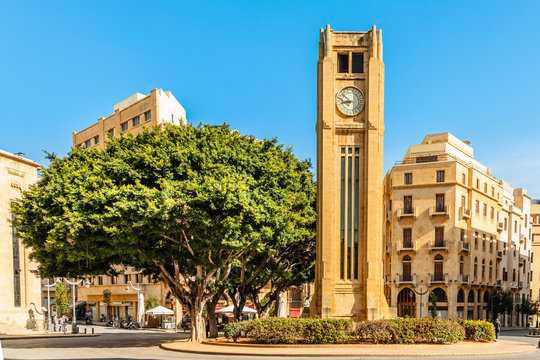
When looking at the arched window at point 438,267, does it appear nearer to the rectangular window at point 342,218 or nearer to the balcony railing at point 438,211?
the balcony railing at point 438,211

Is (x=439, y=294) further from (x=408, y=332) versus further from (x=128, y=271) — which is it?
(x=128, y=271)

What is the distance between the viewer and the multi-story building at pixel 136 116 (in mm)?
65000

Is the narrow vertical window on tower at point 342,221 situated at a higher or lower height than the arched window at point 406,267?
higher

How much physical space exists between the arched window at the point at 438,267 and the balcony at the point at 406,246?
2.82m

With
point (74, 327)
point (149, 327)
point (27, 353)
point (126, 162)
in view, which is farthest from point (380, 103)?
point (149, 327)

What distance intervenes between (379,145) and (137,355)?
18041mm

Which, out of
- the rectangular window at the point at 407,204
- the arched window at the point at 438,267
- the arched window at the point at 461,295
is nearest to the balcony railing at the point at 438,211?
the rectangular window at the point at 407,204

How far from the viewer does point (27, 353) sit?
82.4 feet

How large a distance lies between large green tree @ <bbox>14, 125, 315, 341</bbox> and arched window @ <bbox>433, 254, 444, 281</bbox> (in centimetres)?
3403

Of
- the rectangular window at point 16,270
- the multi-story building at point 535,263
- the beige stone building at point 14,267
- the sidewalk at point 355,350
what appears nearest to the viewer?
the sidewalk at point 355,350

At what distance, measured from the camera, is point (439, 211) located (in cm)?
5925

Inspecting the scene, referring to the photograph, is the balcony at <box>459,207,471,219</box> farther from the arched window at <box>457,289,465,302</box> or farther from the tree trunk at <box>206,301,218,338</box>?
the tree trunk at <box>206,301,218,338</box>

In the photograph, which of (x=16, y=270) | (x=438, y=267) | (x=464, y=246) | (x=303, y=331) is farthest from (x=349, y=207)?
(x=464, y=246)

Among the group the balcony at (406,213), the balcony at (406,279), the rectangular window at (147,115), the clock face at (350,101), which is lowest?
the balcony at (406,279)
